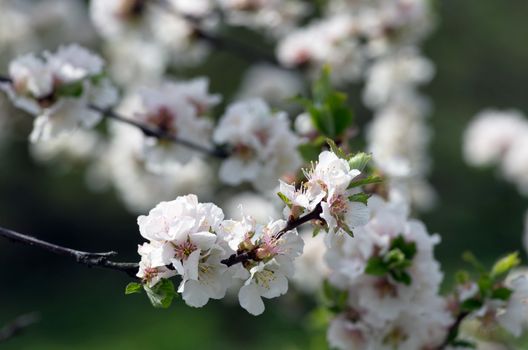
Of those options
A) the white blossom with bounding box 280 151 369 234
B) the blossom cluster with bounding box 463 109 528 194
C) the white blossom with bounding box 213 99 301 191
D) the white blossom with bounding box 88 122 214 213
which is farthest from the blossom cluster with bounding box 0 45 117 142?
the blossom cluster with bounding box 463 109 528 194

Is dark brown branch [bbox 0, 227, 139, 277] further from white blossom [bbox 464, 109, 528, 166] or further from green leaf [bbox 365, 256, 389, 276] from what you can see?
white blossom [bbox 464, 109, 528, 166]

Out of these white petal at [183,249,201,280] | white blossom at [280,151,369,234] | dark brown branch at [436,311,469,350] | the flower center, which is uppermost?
dark brown branch at [436,311,469,350]

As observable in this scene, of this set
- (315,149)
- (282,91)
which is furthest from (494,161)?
(315,149)

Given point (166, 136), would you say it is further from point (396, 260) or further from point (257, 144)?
point (396, 260)

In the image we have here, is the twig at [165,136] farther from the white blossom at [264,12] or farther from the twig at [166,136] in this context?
the white blossom at [264,12]

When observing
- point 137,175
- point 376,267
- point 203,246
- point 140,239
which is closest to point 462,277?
point 376,267

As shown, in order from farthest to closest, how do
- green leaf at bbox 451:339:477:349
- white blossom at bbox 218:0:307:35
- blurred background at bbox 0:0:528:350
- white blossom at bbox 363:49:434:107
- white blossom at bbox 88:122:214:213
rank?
blurred background at bbox 0:0:528:350, white blossom at bbox 363:49:434:107, white blossom at bbox 88:122:214:213, white blossom at bbox 218:0:307:35, green leaf at bbox 451:339:477:349
